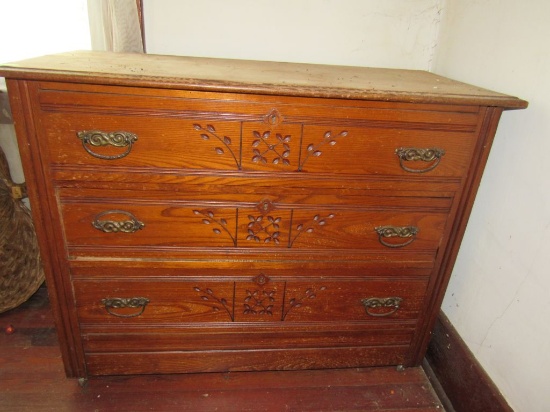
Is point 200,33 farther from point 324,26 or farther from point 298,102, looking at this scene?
point 298,102

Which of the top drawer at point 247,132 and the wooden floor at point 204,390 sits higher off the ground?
the top drawer at point 247,132

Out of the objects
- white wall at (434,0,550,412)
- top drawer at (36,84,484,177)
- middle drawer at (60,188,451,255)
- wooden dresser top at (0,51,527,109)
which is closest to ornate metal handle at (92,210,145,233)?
middle drawer at (60,188,451,255)

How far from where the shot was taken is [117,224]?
43.3 inches

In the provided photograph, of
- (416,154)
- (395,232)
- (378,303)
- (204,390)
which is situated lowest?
(204,390)

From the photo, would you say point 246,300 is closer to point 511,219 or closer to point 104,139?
point 104,139

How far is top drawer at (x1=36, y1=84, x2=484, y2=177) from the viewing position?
967mm

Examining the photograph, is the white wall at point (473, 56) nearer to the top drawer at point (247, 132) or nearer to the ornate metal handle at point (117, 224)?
the top drawer at point (247, 132)

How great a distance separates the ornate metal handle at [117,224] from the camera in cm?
109

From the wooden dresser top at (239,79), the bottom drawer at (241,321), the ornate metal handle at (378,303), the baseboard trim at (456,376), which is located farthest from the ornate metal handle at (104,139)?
the baseboard trim at (456,376)

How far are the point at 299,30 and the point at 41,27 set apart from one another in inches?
38.7

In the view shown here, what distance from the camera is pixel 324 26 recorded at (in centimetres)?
151

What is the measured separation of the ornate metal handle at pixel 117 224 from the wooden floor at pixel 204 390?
62cm

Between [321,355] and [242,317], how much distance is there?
0.34 metres

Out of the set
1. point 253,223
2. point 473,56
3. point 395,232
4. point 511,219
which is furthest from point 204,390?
point 473,56
